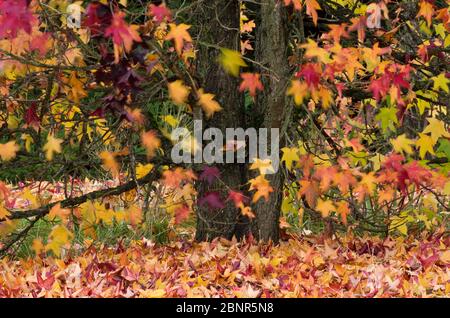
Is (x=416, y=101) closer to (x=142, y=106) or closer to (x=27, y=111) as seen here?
(x=142, y=106)

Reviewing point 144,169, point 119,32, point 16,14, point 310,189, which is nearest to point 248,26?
point 144,169

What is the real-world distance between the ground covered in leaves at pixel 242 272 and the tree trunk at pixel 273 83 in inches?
8.2

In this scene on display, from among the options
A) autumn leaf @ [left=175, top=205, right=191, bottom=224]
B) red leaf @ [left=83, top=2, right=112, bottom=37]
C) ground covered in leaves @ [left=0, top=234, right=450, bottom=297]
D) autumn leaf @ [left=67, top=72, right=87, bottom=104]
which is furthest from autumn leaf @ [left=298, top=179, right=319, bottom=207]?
red leaf @ [left=83, top=2, right=112, bottom=37]

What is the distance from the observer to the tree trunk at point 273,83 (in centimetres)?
532

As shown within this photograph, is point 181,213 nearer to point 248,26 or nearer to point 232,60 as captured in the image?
point 232,60

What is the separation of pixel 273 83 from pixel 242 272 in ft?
4.42

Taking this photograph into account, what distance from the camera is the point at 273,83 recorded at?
5.39 meters

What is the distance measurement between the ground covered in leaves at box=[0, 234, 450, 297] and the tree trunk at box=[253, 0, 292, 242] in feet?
0.68

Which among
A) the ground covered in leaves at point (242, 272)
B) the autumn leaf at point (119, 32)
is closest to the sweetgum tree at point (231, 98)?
the ground covered in leaves at point (242, 272)

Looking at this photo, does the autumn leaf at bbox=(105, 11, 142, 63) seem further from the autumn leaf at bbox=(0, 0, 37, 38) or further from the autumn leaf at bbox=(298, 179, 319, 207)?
the autumn leaf at bbox=(298, 179, 319, 207)

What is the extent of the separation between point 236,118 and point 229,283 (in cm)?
142

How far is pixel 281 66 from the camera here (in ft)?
17.5

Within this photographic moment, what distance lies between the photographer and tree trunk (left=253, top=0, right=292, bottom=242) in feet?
17.5
